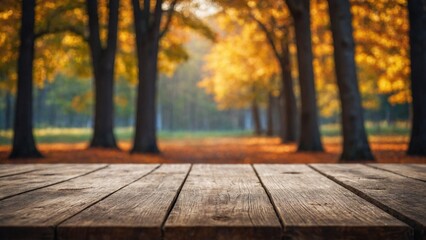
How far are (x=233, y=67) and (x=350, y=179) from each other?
2329cm

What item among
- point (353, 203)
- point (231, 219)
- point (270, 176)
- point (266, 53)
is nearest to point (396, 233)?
point (353, 203)

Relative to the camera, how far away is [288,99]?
2034 centimetres

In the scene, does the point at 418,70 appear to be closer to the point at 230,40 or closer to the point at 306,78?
the point at 306,78

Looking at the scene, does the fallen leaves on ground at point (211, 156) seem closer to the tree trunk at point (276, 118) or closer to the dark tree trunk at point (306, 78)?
the dark tree trunk at point (306, 78)

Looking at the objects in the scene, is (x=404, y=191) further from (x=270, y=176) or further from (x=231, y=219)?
(x=231, y=219)

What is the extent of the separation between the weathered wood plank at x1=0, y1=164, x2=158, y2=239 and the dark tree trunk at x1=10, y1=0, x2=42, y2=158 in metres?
9.72

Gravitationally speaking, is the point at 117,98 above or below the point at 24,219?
above

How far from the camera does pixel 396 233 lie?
127cm

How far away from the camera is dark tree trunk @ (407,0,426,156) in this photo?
10594 millimetres

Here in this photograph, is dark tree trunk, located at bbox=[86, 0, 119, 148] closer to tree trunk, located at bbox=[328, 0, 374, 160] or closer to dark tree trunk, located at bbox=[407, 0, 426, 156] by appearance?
tree trunk, located at bbox=[328, 0, 374, 160]

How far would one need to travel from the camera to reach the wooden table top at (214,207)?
1.27m

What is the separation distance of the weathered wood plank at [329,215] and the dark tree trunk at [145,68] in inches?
445

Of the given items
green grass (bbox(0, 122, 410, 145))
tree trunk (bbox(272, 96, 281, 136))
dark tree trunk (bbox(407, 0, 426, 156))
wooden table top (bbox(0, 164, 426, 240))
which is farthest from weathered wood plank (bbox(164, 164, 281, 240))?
tree trunk (bbox(272, 96, 281, 136))

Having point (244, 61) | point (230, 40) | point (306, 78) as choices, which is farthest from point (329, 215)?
point (244, 61)
